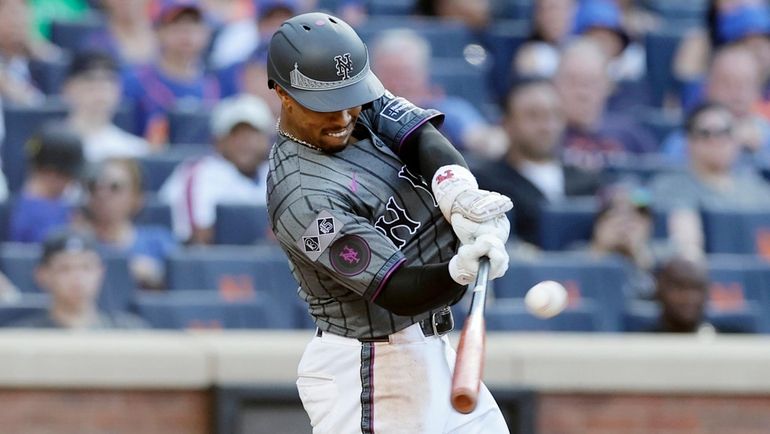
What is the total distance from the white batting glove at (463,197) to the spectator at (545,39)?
15.4 feet

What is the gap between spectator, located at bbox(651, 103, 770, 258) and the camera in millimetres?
6699

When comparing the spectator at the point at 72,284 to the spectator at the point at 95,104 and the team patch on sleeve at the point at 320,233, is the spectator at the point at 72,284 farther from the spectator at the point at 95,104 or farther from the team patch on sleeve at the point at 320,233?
the team patch on sleeve at the point at 320,233

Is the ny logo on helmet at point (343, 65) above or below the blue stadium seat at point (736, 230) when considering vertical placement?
above

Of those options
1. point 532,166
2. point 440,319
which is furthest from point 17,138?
point 440,319

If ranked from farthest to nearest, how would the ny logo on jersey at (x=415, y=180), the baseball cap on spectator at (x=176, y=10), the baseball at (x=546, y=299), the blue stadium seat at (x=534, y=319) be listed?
the baseball cap on spectator at (x=176, y=10)
the blue stadium seat at (x=534, y=319)
the ny logo on jersey at (x=415, y=180)
the baseball at (x=546, y=299)

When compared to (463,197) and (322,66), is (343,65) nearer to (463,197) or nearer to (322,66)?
(322,66)

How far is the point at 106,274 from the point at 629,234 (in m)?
2.34

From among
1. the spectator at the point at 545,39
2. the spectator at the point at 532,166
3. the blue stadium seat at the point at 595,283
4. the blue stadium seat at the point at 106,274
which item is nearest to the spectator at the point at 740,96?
the spectator at the point at 545,39

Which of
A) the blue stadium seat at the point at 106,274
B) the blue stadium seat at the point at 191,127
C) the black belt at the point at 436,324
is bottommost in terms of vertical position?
the blue stadium seat at the point at 191,127

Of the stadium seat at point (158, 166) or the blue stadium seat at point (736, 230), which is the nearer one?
the stadium seat at point (158, 166)

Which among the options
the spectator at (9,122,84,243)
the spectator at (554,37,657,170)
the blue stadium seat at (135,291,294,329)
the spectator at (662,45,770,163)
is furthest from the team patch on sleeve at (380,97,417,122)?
the spectator at (662,45,770,163)

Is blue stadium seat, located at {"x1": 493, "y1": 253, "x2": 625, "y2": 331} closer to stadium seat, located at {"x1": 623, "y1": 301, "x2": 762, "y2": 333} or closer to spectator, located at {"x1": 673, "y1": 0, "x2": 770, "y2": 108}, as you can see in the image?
stadium seat, located at {"x1": 623, "y1": 301, "x2": 762, "y2": 333}

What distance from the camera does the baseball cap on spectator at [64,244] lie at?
17.7 ft

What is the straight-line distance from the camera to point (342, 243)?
2.97 metres
